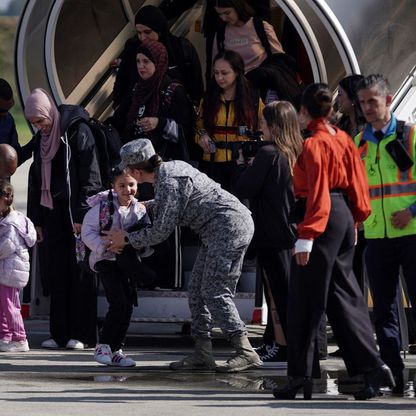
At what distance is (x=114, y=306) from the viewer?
33.3 feet

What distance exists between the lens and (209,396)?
8.49 m

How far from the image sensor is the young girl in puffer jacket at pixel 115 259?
397 inches

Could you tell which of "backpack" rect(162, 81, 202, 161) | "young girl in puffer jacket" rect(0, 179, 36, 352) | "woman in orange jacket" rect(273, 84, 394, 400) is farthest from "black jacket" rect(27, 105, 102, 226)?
"woman in orange jacket" rect(273, 84, 394, 400)

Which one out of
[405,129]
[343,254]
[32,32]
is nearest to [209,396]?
[343,254]

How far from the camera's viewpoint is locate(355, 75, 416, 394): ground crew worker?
8.66m

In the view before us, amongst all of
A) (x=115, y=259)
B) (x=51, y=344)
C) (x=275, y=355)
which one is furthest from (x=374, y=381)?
(x=51, y=344)

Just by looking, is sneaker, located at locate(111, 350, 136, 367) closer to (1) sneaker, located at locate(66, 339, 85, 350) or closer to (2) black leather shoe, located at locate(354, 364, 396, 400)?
(1) sneaker, located at locate(66, 339, 85, 350)

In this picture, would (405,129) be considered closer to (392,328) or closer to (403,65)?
(392,328)

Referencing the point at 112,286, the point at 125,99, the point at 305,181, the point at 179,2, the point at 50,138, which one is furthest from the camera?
the point at 179,2

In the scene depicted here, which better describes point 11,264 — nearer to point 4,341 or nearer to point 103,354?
point 4,341

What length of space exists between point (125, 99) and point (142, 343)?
1.80m

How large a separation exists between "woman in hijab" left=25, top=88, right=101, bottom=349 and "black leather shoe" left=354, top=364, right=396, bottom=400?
131 inches

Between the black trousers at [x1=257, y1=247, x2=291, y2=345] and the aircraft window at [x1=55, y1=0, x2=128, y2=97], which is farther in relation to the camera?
the aircraft window at [x1=55, y1=0, x2=128, y2=97]

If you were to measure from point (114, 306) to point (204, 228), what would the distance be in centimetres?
93
